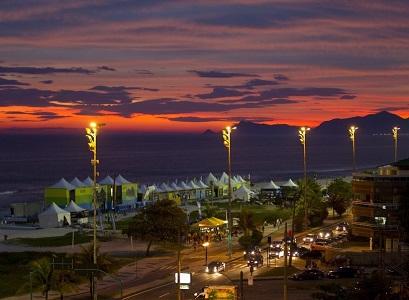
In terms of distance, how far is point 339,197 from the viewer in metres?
91.6

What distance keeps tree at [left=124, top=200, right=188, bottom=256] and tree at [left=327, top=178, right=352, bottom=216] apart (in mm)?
31722

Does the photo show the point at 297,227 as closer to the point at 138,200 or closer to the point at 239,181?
the point at 138,200

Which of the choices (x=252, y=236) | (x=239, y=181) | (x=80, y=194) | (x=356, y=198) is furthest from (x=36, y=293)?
(x=239, y=181)

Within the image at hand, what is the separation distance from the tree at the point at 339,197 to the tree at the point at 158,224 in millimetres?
31722

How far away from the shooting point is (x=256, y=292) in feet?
154

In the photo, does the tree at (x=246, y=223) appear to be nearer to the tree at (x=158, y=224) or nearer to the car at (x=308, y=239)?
the car at (x=308, y=239)

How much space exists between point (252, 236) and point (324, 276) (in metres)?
15.6

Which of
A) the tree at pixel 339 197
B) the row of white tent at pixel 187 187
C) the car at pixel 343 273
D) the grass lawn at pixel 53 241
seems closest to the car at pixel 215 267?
the car at pixel 343 273

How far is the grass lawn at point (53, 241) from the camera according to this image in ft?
232

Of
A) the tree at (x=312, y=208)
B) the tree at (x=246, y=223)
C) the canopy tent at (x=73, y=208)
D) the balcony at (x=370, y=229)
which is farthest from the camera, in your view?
the canopy tent at (x=73, y=208)

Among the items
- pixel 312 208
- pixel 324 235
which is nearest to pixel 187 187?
pixel 312 208

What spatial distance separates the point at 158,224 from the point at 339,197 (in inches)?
1409

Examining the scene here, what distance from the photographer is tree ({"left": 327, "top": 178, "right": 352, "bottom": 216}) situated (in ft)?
296

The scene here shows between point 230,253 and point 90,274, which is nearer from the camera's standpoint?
point 90,274
